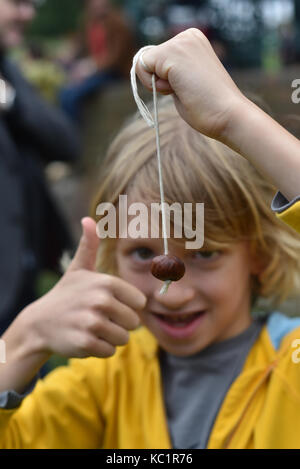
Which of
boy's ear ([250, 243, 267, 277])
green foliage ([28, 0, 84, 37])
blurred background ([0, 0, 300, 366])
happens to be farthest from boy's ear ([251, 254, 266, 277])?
green foliage ([28, 0, 84, 37])

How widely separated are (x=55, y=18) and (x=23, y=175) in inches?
→ 595

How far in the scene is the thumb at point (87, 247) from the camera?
871 mm

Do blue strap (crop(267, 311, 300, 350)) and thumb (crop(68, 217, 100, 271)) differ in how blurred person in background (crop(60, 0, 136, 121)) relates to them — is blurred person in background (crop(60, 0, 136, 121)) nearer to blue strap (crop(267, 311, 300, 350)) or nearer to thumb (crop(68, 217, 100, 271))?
blue strap (crop(267, 311, 300, 350))

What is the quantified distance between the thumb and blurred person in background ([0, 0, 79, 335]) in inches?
42.5

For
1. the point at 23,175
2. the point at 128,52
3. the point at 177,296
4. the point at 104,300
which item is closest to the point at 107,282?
the point at 104,300

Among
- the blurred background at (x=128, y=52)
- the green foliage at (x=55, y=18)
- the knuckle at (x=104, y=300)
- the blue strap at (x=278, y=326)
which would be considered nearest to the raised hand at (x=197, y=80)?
the knuckle at (x=104, y=300)

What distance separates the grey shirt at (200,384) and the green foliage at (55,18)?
52.2 ft

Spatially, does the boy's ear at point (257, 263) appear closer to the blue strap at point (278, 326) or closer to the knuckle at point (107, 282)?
the blue strap at point (278, 326)

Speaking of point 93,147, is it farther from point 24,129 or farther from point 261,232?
point 261,232

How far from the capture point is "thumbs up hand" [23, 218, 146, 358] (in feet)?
2.84

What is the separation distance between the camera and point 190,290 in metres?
0.98

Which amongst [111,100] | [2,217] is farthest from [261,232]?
[111,100]

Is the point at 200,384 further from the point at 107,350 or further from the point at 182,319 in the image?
the point at 107,350

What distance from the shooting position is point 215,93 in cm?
72
